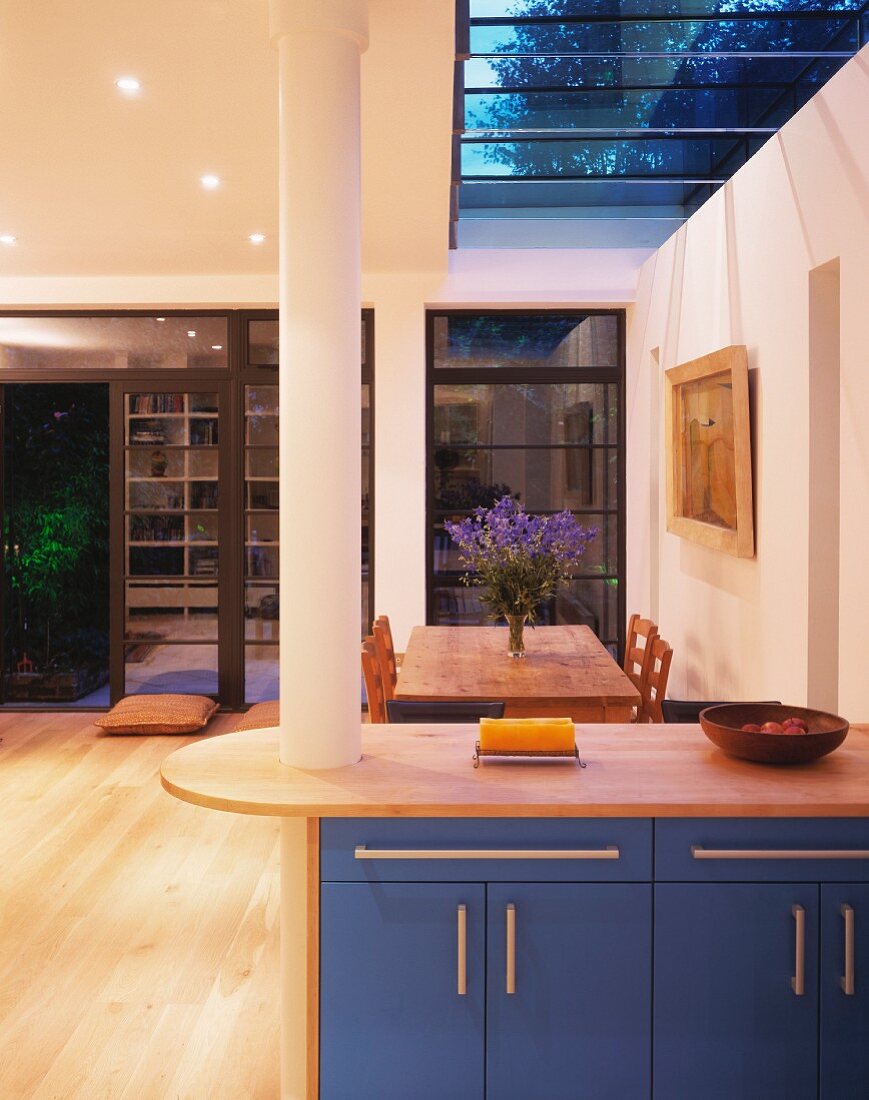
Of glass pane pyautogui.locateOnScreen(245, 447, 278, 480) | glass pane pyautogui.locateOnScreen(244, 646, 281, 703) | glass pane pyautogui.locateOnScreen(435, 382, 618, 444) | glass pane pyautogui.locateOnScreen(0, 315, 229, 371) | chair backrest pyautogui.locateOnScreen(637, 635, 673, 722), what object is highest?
glass pane pyautogui.locateOnScreen(0, 315, 229, 371)

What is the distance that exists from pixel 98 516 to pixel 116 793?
12.7 feet

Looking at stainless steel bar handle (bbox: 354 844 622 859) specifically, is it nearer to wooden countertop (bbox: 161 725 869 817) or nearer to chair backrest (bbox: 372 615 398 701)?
wooden countertop (bbox: 161 725 869 817)

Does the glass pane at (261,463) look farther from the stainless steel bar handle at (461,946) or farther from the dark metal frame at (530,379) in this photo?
the stainless steel bar handle at (461,946)

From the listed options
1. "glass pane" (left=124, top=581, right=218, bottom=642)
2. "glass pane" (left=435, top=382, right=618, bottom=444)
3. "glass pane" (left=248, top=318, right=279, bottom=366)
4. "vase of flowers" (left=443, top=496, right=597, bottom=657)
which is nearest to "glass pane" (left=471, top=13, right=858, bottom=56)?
"vase of flowers" (left=443, top=496, right=597, bottom=657)

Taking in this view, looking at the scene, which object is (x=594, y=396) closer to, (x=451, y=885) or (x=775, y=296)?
(x=775, y=296)

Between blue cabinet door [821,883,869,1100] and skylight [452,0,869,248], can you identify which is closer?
blue cabinet door [821,883,869,1100]

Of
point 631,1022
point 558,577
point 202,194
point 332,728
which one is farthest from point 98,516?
point 631,1022

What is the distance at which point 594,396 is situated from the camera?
776cm

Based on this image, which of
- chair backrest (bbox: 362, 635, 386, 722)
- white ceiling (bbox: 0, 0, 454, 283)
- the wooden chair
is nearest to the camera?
white ceiling (bbox: 0, 0, 454, 283)

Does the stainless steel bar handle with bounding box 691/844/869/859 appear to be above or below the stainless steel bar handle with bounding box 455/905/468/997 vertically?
above

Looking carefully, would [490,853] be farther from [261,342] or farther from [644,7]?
[261,342]

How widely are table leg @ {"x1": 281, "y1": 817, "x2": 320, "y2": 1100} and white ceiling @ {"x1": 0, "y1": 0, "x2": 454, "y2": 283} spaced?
7.76ft

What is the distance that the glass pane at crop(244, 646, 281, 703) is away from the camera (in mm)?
7836

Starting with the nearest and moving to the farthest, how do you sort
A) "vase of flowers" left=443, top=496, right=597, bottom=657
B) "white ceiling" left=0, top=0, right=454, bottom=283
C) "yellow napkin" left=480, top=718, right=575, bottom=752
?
1. "yellow napkin" left=480, top=718, right=575, bottom=752
2. "white ceiling" left=0, top=0, right=454, bottom=283
3. "vase of flowers" left=443, top=496, right=597, bottom=657
